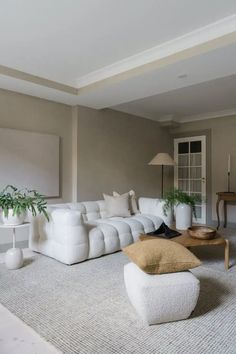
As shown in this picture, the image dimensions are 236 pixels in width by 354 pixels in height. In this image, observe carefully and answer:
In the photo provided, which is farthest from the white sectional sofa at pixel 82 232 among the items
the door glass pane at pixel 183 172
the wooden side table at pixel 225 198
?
the door glass pane at pixel 183 172

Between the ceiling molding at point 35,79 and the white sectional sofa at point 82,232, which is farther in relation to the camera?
the ceiling molding at point 35,79

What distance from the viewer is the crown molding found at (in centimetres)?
257

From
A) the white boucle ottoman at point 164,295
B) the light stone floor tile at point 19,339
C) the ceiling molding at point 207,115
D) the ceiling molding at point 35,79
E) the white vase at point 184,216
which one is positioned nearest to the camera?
the light stone floor tile at point 19,339

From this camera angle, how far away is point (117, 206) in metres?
4.06

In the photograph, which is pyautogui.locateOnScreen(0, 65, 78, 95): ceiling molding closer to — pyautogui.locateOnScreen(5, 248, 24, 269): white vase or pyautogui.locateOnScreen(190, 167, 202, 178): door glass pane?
pyautogui.locateOnScreen(5, 248, 24, 269): white vase

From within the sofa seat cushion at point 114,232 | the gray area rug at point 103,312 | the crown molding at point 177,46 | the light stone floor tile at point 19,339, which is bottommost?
the light stone floor tile at point 19,339

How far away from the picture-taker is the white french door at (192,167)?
621 centimetres

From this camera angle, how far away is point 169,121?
620cm

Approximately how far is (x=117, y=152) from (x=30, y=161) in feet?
6.17

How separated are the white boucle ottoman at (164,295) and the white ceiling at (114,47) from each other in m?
2.23

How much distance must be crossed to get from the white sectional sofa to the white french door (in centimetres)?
243

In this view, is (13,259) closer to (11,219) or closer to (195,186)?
(11,219)

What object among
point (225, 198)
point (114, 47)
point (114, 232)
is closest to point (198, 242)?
point (114, 232)

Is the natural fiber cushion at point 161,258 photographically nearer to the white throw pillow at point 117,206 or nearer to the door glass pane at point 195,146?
the white throw pillow at point 117,206
